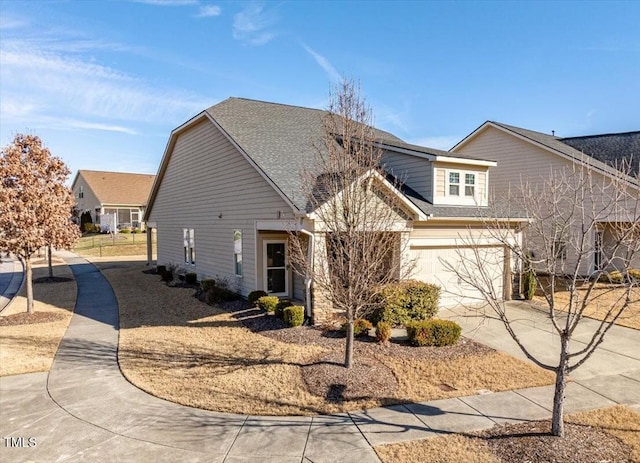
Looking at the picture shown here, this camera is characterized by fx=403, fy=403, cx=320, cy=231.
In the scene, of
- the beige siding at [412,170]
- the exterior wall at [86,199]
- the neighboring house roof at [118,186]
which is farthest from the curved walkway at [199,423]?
the exterior wall at [86,199]

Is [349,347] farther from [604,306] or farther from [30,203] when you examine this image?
[30,203]

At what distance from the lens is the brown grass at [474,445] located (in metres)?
5.28

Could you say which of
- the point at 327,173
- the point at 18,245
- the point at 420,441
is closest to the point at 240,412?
the point at 420,441

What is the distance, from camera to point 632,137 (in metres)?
23.3

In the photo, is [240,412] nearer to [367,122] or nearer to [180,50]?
[367,122]

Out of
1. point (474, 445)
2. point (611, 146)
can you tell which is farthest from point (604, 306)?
point (611, 146)

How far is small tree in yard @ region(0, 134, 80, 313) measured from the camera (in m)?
13.5

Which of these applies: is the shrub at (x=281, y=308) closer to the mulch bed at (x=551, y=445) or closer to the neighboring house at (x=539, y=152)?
the mulch bed at (x=551, y=445)

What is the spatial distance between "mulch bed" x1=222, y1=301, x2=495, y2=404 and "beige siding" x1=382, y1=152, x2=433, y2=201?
20.0 ft

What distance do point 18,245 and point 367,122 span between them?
12.5 meters

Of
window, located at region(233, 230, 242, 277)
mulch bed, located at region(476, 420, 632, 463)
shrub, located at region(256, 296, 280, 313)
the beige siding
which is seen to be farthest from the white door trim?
mulch bed, located at region(476, 420, 632, 463)

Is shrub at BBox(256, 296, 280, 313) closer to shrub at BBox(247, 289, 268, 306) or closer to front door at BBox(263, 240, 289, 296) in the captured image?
shrub at BBox(247, 289, 268, 306)

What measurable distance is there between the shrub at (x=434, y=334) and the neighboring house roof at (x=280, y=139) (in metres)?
4.31

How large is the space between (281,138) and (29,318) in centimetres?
1076
